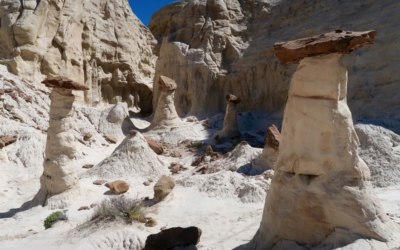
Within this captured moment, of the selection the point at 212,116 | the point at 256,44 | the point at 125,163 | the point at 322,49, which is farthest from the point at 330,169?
the point at 256,44

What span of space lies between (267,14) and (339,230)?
62.8 feet

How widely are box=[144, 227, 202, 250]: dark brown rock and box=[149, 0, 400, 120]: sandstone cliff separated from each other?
1094 centimetres

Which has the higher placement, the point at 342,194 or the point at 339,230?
the point at 342,194

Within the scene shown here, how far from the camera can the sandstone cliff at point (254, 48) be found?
49.3 ft

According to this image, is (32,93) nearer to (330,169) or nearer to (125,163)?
(125,163)

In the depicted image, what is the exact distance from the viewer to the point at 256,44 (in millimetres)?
21188

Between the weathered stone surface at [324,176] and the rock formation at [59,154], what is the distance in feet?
19.4

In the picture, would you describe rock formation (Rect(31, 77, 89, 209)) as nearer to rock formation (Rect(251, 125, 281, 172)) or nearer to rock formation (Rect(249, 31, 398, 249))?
rock formation (Rect(251, 125, 281, 172))

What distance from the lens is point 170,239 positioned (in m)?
5.56

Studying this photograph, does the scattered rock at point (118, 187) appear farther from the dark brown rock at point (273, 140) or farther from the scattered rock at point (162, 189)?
the dark brown rock at point (273, 140)

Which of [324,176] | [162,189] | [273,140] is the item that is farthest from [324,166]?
[273,140]

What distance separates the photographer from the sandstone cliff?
15039 millimetres

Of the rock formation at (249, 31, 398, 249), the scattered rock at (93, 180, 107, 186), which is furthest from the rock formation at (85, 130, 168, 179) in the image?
the rock formation at (249, 31, 398, 249)

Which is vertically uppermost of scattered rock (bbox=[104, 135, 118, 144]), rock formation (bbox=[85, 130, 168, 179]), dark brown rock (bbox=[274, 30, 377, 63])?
dark brown rock (bbox=[274, 30, 377, 63])
